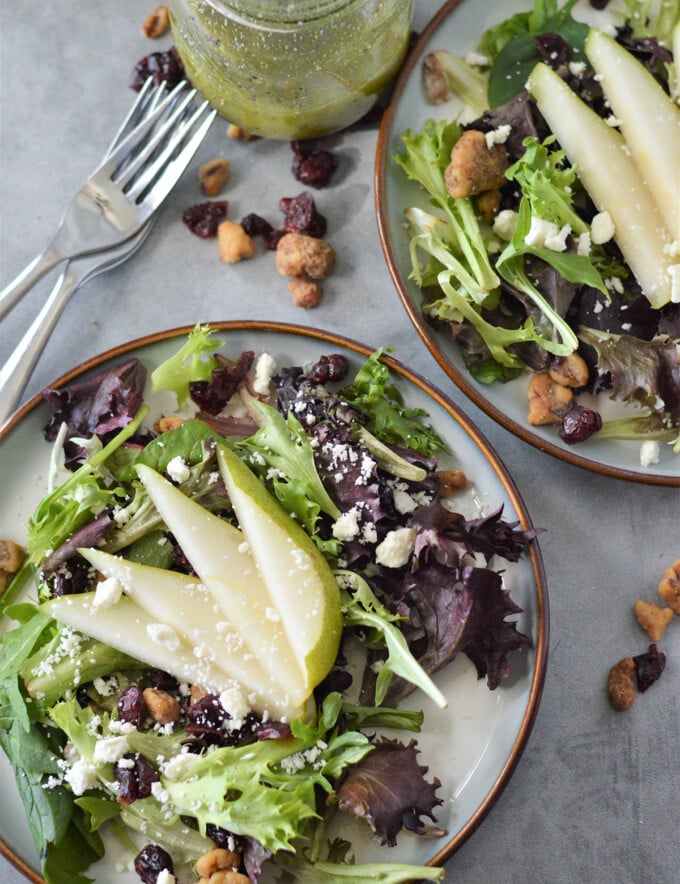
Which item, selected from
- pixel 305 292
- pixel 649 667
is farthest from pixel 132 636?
pixel 649 667

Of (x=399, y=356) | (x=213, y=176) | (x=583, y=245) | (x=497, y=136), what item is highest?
(x=213, y=176)

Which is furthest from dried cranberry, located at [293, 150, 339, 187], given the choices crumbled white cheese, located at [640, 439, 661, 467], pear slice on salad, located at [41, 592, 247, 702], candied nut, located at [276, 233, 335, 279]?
pear slice on salad, located at [41, 592, 247, 702]

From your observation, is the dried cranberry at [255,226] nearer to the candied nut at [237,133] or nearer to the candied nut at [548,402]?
the candied nut at [237,133]

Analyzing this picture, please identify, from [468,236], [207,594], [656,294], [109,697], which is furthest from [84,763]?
[656,294]

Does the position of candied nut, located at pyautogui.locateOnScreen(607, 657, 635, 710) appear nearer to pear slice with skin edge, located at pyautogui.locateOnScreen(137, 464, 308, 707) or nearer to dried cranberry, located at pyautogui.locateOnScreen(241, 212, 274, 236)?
pear slice with skin edge, located at pyautogui.locateOnScreen(137, 464, 308, 707)

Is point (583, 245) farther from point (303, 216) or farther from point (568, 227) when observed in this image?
point (303, 216)

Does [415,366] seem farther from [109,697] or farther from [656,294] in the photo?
[109,697]
